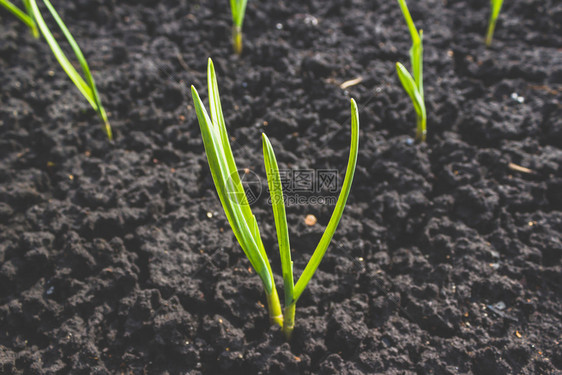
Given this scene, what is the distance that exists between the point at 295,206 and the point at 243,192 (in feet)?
1.56

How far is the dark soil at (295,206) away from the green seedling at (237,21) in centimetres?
4

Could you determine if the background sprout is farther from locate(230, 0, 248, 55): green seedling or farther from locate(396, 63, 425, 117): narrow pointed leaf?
locate(396, 63, 425, 117): narrow pointed leaf

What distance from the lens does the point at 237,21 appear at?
167 centimetres

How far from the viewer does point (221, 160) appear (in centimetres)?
81

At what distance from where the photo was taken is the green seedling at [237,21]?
1.62 m

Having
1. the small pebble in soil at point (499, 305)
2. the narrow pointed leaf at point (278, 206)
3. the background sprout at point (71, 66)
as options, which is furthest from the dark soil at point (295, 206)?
the narrow pointed leaf at point (278, 206)

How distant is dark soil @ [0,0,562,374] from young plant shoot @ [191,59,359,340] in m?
0.26

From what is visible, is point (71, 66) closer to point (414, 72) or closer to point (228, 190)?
point (228, 190)

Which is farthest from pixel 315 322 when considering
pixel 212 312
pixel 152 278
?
pixel 152 278

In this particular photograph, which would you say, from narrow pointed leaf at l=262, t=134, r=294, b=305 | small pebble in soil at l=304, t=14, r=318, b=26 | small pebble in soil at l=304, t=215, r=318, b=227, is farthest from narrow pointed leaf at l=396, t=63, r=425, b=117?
small pebble in soil at l=304, t=14, r=318, b=26

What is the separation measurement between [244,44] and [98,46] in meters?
0.61

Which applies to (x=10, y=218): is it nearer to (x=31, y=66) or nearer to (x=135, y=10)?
(x=31, y=66)

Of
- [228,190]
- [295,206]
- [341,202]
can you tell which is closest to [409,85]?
[295,206]

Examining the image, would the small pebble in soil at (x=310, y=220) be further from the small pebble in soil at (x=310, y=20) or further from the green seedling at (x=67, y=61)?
the small pebble in soil at (x=310, y=20)
